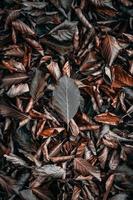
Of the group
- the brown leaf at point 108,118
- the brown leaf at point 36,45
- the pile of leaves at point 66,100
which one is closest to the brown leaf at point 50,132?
the pile of leaves at point 66,100

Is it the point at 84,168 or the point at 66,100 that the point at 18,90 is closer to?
the point at 66,100

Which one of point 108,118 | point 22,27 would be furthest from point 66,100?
point 22,27

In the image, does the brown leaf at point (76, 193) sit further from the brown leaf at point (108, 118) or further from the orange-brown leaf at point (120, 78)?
the orange-brown leaf at point (120, 78)

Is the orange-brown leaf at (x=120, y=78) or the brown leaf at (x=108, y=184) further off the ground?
the orange-brown leaf at (x=120, y=78)

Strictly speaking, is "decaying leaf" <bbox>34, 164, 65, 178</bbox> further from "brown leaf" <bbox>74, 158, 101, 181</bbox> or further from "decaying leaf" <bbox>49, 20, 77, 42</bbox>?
"decaying leaf" <bbox>49, 20, 77, 42</bbox>

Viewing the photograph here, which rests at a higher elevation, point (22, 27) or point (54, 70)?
point (22, 27)

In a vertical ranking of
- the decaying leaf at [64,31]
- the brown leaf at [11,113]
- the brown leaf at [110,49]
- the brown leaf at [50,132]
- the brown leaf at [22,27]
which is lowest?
the brown leaf at [50,132]


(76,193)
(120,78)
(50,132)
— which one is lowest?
(76,193)

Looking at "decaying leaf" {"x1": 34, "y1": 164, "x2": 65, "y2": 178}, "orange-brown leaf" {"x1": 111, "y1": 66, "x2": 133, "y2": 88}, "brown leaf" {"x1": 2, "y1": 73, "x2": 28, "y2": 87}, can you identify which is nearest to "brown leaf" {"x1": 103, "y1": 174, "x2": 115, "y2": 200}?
"decaying leaf" {"x1": 34, "y1": 164, "x2": 65, "y2": 178}
